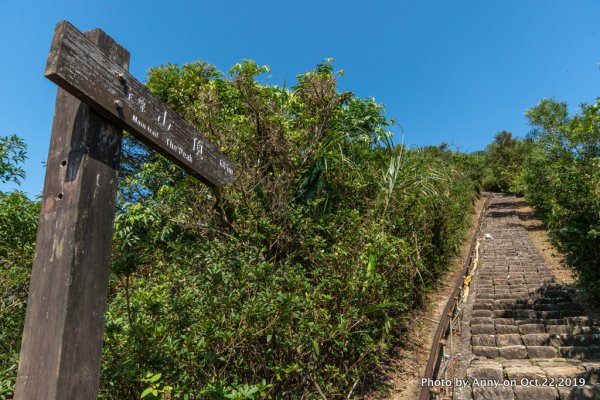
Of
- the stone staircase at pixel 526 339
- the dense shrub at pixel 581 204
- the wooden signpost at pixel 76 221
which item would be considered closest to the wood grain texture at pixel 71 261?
the wooden signpost at pixel 76 221

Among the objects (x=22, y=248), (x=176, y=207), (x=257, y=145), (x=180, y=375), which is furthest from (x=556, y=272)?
(x=22, y=248)

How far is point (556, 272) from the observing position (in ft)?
35.7

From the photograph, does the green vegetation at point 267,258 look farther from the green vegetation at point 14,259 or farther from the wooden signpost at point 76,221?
the wooden signpost at point 76,221

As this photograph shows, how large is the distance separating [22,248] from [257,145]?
8.73 ft

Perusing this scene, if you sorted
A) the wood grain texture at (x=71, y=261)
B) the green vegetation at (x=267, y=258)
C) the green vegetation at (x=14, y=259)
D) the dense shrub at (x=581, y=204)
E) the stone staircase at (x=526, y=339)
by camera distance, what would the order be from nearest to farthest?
1. the wood grain texture at (x=71, y=261)
2. the green vegetation at (x=267, y=258)
3. the green vegetation at (x=14, y=259)
4. the stone staircase at (x=526, y=339)
5. the dense shrub at (x=581, y=204)

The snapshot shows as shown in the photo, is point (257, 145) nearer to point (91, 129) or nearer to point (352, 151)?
point (352, 151)

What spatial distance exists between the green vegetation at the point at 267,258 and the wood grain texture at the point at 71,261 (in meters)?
0.71

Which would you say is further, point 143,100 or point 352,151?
point 352,151

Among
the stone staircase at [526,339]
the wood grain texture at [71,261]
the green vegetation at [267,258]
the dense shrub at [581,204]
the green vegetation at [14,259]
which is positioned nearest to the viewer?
the wood grain texture at [71,261]

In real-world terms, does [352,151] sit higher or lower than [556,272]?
higher

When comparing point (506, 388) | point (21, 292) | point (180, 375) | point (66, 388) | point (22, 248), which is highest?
point (22, 248)

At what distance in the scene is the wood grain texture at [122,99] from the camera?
1333mm

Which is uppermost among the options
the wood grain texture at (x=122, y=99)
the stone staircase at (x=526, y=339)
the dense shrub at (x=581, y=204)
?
the dense shrub at (x=581, y=204)

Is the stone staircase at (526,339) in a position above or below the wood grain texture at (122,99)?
below
